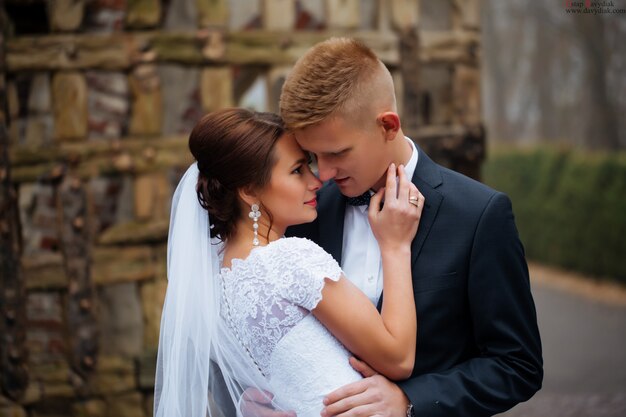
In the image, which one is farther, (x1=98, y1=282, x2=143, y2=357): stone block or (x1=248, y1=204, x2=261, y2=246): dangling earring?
(x1=98, y1=282, x2=143, y2=357): stone block

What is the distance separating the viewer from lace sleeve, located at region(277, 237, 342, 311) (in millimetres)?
2443

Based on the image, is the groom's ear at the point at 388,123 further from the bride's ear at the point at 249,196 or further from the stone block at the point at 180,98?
the stone block at the point at 180,98

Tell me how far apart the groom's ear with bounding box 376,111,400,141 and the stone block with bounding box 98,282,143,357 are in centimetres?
287

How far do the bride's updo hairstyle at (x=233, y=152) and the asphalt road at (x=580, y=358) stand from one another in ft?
16.9

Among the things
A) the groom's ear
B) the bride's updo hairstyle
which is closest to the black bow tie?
the groom's ear

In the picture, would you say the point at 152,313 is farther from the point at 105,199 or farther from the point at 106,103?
the point at 106,103

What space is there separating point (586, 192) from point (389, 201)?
1083 centimetres

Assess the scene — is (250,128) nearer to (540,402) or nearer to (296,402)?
(296,402)

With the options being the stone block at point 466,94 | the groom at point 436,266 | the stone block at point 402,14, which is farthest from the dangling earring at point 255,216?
the stone block at point 466,94

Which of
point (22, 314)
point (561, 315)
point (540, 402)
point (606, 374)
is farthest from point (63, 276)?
point (561, 315)

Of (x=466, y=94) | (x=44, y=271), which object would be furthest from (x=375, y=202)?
(x=466, y=94)

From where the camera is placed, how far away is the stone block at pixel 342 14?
534 cm

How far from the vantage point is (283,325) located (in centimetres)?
251

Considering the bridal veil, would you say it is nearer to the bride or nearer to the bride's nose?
the bride
